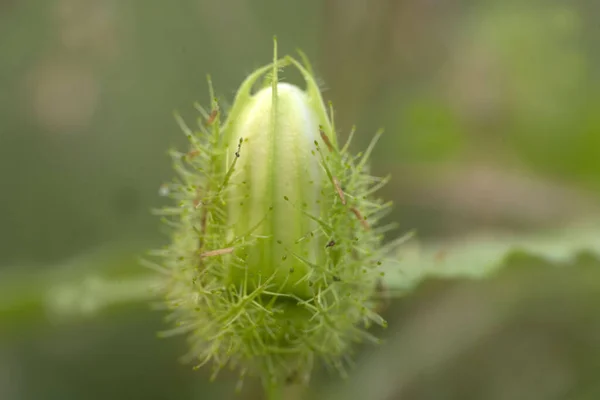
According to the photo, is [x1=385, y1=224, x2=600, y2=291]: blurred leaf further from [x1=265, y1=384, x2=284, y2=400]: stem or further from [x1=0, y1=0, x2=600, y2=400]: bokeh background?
[x1=265, y1=384, x2=284, y2=400]: stem

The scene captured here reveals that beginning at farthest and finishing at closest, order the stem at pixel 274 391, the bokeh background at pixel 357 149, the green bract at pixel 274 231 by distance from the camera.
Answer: the bokeh background at pixel 357 149, the stem at pixel 274 391, the green bract at pixel 274 231

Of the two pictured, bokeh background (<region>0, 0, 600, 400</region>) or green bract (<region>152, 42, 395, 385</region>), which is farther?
bokeh background (<region>0, 0, 600, 400</region>)

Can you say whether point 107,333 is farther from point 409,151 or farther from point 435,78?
point 435,78

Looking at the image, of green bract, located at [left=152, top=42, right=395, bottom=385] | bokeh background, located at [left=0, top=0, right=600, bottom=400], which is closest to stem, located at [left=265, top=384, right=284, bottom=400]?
green bract, located at [left=152, top=42, right=395, bottom=385]

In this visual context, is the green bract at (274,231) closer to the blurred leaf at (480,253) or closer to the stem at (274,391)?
the stem at (274,391)

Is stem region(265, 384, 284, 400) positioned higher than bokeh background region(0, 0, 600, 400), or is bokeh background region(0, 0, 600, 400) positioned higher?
bokeh background region(0, 0, 600, 400)

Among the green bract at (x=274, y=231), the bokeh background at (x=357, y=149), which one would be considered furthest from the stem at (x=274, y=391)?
the bokeh background at (x=357, y=149)
